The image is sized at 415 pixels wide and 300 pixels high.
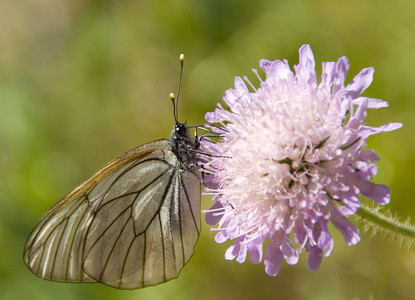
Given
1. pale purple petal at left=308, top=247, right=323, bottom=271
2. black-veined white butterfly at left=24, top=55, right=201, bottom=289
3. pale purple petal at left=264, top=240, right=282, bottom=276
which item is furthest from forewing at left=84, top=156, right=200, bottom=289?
pale purple petal at left=308, top=247, right=323, bottom=271

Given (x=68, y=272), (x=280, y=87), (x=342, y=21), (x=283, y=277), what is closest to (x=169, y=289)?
(x=283, y=277)

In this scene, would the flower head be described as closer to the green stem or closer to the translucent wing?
the green stem

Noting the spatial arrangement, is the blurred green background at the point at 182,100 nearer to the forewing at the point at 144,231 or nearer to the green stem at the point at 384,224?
the forewing at the point at 144,231

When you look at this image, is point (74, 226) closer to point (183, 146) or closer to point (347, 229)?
point (183, 146)

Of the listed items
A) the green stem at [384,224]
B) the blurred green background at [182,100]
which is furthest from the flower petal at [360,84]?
the blurred green background at [182,100]

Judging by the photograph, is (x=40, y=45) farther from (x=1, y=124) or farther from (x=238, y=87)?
(x=238, y=87)

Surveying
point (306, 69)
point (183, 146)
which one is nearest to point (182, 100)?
point (183, 146)
